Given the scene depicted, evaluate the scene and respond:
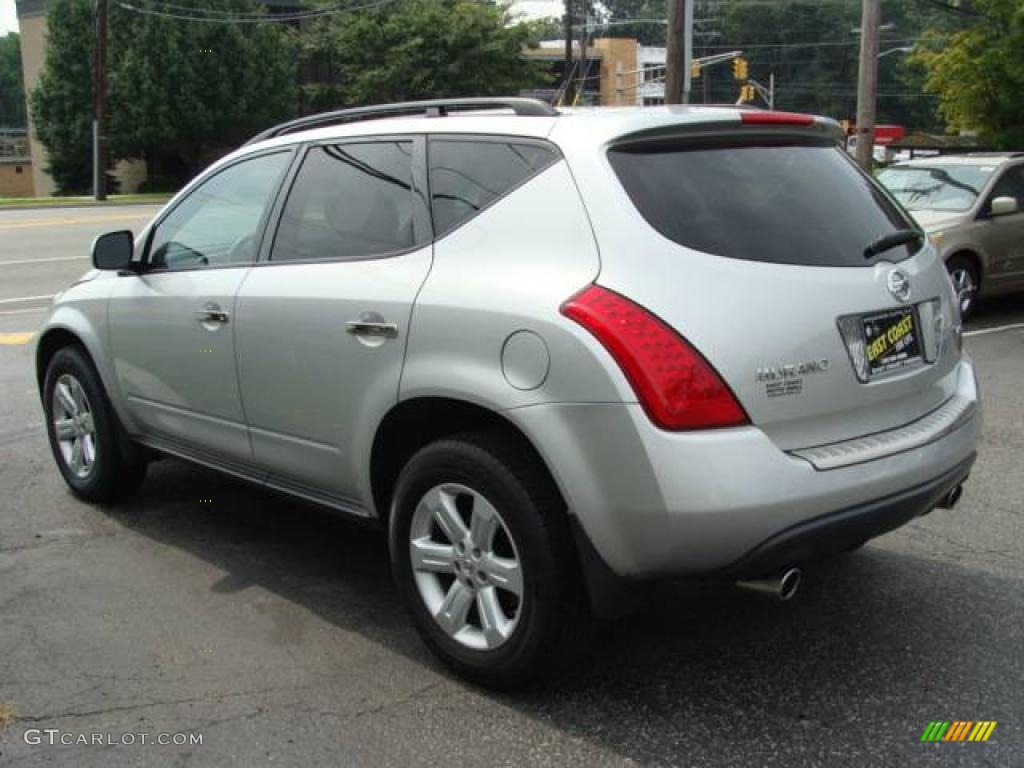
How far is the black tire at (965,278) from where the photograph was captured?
34.0 ft

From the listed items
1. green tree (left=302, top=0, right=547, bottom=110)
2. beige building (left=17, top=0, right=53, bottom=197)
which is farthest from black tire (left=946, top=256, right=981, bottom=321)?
beige building (left=17, top=0, right=53, bottom=197)

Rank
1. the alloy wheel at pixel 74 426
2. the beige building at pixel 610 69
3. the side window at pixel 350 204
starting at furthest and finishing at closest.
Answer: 1. the beige building at pixel 610 69
2. the alloy wheel at pixel 74 426
3. the side window at pixel 350 204

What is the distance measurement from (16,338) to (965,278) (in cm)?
902

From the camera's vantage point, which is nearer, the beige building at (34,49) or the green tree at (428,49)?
the green tree at (428,49)

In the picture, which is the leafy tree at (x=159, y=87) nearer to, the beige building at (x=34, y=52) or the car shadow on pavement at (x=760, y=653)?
the beige building at (x=34, y=52)

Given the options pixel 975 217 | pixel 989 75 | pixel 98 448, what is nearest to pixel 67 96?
pixel 989 75

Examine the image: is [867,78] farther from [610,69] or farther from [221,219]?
[610,69]

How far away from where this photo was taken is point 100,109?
38.5m

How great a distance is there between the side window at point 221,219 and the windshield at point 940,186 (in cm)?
814

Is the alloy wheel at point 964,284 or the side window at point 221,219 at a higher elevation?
the side window at point 221,219

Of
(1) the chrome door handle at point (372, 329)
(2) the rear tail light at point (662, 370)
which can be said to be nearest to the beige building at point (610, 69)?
(1) the chrome door handle at point (372, 329)

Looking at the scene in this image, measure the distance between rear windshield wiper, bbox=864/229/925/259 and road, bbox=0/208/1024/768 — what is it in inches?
49.5

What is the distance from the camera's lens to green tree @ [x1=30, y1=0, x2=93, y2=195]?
46.2m

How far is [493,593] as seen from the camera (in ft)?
10.8
